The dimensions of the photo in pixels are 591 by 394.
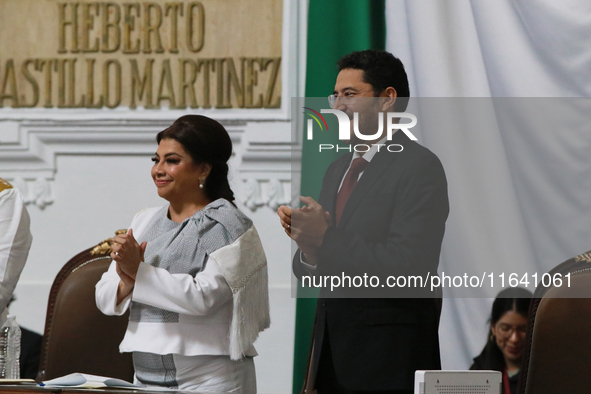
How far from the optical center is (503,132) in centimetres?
221

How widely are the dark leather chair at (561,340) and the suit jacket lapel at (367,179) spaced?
0.54 metres

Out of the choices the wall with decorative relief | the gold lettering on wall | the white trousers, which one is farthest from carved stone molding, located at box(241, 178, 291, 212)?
the white trousers

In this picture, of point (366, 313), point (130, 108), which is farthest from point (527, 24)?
point (130, 108)

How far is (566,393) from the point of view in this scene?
1.66 meters

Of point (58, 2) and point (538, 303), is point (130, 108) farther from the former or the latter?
point (538, 303)

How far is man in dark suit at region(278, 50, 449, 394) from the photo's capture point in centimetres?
169

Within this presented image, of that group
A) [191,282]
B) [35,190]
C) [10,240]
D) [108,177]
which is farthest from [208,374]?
[35,190]

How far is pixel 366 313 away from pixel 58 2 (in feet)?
6.93

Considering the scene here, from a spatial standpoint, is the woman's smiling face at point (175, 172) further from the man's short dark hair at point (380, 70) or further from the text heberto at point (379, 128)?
the man's short dark hair at point (380, 70)

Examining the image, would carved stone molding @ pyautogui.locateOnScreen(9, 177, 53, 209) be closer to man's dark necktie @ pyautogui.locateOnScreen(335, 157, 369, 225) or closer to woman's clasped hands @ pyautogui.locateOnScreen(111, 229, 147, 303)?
woman's clasped hands @ pyautogui.locateOnScreen(111, 229, 147, 303)

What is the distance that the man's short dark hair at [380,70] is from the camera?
1874 millimetres

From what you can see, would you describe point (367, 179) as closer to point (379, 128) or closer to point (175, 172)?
point (379, 128)

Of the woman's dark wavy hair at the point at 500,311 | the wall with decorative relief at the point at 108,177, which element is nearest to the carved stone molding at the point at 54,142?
the wall with decorative relief at the point at 108,177

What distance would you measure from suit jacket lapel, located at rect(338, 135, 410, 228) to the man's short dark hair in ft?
0.57
